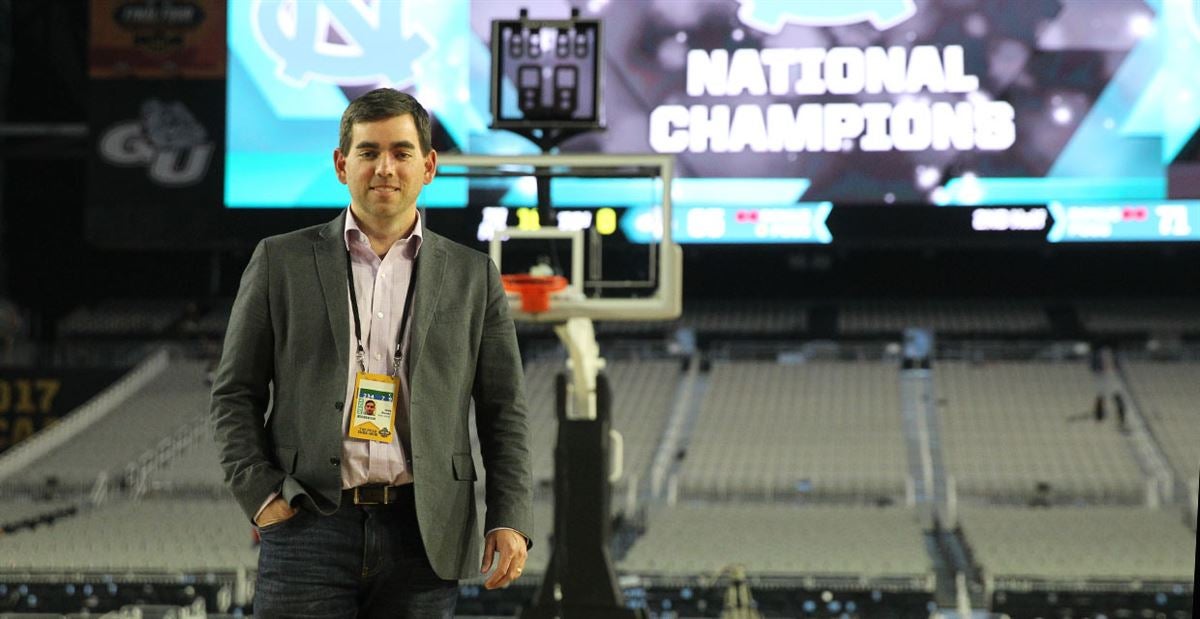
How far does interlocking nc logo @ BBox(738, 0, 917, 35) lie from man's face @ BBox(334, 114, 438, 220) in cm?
1252

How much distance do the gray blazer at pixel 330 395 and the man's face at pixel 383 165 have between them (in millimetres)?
96

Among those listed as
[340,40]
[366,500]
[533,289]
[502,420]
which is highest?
[340,40]

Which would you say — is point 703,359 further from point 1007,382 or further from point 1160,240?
point 1160,240

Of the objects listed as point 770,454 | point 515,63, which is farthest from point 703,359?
point 515,63

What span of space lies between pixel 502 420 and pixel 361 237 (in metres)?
0.43

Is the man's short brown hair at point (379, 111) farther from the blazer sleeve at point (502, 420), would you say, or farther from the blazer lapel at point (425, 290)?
the blazer sleeve at point (502, 420)

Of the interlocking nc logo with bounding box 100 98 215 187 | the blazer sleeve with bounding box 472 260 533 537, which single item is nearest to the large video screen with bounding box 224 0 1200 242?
the interlocking nc logo with bounding box 100 98 215 187

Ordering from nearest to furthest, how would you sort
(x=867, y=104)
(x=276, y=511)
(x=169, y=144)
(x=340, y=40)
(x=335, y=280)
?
(x=276, y=511) → (x=335, y=280) → (x=867, y=104) → (x=340, y=40) → (x=169, y=144)

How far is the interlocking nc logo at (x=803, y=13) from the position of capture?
47.9ft

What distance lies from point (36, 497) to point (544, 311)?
10.00 m

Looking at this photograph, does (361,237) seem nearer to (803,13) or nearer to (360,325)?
(360,325)

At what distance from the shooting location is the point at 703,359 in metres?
Answer: 17.9

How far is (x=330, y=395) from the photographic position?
245cm

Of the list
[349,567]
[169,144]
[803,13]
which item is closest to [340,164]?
[349,567]
